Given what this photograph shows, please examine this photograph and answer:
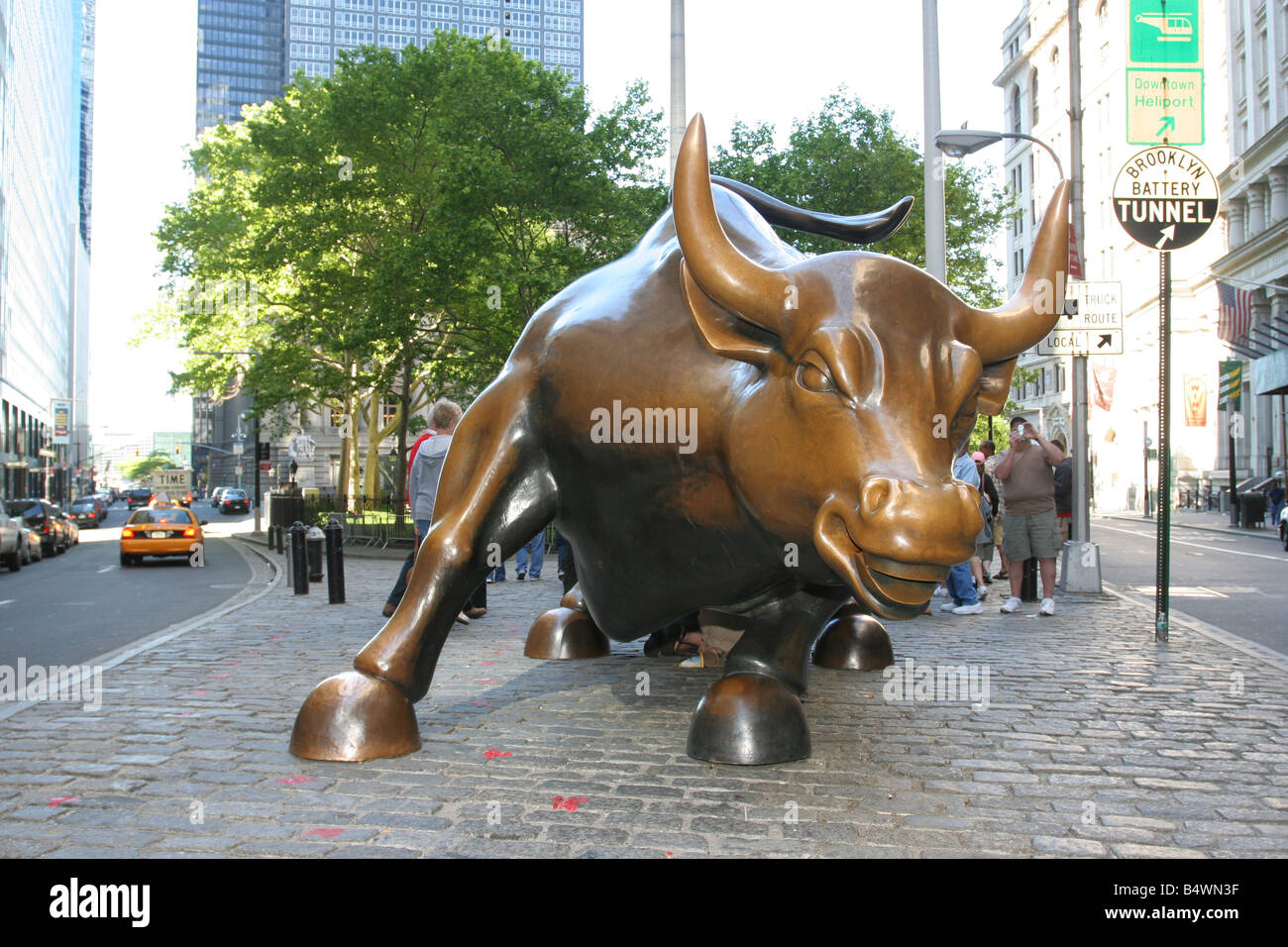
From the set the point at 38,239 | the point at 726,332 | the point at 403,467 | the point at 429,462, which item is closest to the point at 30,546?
the point at 403,467

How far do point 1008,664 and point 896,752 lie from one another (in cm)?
280

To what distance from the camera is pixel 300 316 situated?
2478 centimetres

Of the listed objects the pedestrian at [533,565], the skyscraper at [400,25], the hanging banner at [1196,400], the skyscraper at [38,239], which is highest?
the skyscraper at [400,25]

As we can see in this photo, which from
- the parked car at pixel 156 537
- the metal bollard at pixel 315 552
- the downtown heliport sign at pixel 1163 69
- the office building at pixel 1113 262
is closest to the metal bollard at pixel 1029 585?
the downtown heliport sign at pixel 1163 69

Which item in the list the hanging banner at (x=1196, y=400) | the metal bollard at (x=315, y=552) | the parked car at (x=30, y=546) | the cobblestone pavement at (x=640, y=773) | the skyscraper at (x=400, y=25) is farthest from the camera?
the skyscraper at (x=400, y=25)

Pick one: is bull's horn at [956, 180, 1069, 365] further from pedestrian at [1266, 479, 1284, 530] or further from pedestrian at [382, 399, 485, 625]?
pedestrian at [1266, 479, 1284, 530]

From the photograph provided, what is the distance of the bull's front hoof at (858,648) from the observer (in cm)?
632

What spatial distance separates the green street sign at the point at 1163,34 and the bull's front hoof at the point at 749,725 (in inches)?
288

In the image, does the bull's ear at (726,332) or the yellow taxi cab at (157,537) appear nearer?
the bull's ear at (726,332)

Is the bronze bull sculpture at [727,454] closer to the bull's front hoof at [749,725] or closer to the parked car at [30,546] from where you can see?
the bull's front hoof at [749,725]

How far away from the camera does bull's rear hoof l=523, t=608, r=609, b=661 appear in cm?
649

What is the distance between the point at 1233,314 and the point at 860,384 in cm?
3725
